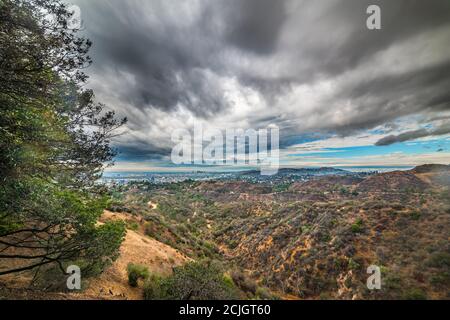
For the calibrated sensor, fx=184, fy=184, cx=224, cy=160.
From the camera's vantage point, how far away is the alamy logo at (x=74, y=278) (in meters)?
4.74

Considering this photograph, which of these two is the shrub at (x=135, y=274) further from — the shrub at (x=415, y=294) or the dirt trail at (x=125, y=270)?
the shrub at (x=415, y=294)

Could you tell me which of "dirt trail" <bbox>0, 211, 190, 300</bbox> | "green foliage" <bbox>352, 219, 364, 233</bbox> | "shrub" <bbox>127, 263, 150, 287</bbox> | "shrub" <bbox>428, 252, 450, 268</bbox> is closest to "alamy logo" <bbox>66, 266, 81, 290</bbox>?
"dirt trail" <bbox>0, 211, 190, 300</bbox>

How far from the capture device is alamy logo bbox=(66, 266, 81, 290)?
15.6ft

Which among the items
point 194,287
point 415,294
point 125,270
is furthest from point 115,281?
point 415,294

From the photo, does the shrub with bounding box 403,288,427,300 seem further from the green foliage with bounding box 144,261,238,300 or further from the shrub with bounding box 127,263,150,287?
the shrub with bounding box 127,263,150,287

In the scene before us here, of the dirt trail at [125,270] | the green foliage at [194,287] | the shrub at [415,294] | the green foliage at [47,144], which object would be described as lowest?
the dirt trail at [125,270]

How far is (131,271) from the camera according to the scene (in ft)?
24.3

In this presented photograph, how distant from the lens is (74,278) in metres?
4.78

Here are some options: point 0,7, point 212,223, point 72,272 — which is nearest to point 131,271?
point 72,272

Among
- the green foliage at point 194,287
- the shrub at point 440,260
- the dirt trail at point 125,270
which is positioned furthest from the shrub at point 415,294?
the dirt trail at point 125,270

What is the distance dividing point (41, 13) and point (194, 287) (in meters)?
7.73

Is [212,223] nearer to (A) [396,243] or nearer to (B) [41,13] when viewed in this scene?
(A) [396,243]

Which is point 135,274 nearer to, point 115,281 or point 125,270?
point 115,281
